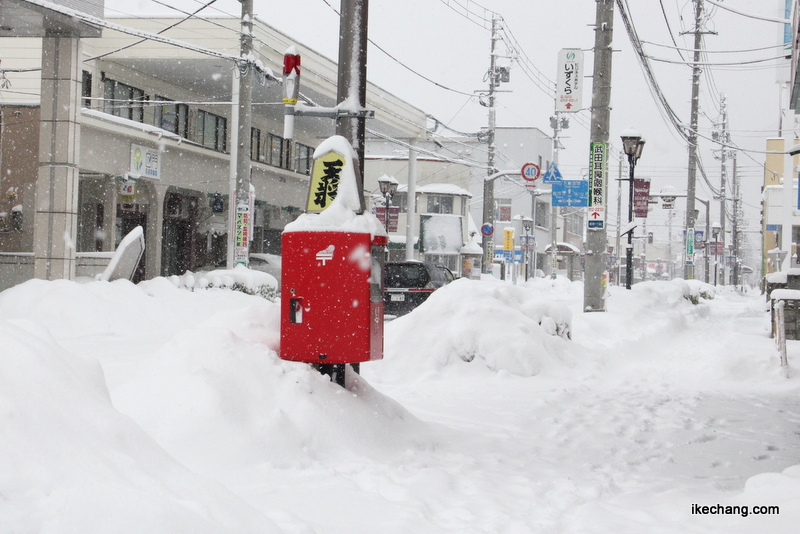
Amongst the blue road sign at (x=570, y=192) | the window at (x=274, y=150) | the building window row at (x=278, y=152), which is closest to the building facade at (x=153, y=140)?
the building window row at (x=278, y=152)

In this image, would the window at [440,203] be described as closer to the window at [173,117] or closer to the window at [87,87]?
the window at [173,117]

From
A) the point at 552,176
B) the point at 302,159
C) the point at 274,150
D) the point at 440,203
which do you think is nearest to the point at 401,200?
the point at 440,203

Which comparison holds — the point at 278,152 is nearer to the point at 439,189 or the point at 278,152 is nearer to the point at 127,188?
the point at 127,188

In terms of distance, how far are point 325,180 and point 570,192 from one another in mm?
20334

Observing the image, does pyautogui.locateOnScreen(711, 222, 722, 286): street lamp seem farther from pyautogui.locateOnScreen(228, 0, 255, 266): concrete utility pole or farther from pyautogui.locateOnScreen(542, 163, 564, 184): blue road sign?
pyautogui.locateOnScreen(228, 0, 255, 266): concrete utility pole

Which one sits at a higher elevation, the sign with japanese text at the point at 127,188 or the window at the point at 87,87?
the window at the point at 87,87

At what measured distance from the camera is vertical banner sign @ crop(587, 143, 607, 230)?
1762 cm

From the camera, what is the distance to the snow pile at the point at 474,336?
10.7 metres

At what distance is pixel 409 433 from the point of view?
6555mm

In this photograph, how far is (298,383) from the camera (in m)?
6.05

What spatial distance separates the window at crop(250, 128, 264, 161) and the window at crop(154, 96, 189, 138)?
425cm

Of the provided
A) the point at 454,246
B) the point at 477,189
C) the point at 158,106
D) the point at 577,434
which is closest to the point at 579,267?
the point at 477,189

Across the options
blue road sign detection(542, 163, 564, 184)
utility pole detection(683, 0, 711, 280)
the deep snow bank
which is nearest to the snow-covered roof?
utility pole detection(683, 0, 711, 280)

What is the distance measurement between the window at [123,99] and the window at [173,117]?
2.98 ft
